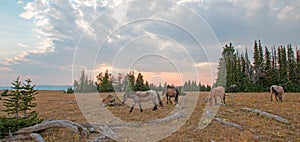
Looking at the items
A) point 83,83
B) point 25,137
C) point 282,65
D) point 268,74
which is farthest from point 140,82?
point 282,65

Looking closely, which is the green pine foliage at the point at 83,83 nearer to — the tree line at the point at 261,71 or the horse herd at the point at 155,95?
the horse herd at the point at 155,95

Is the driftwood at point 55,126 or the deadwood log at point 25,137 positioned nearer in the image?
the deadwood log at point 25,137

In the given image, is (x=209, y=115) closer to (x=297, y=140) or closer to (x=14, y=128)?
(x=297, y=140)

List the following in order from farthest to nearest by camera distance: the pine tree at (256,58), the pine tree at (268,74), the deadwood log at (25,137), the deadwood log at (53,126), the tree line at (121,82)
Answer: the pine tree at (256,58), the pine tree at (268,74), the tree line at (121,82), the deadwood log at (53,126), the deadwood log at (25,137)

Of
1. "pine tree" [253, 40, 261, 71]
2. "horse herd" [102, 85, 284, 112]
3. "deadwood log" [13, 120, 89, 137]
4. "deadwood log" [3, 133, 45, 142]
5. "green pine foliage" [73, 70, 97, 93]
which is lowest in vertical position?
"deadwood log" [3, 133, 45, 142]

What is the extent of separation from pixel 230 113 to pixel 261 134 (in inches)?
176

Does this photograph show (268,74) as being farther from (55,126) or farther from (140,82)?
(55,126)

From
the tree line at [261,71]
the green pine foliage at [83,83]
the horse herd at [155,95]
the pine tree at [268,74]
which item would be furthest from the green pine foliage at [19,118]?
the pine tree at [268,74]

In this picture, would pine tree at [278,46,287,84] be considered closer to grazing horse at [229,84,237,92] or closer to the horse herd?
grazing horse at [229,84,237,92]

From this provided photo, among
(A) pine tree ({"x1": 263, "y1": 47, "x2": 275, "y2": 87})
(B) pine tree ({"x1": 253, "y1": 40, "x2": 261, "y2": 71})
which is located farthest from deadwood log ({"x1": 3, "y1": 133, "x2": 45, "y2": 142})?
(B) pine tree ({"x1": 253, "y1": 40, "x2": 261, "y2": 71})

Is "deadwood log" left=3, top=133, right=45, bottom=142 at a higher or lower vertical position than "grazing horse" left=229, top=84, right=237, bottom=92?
lower

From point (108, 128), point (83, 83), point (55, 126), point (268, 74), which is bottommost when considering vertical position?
point (108, 128)

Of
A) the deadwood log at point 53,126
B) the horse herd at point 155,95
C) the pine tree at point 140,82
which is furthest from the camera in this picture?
the pine tree at point 140,82

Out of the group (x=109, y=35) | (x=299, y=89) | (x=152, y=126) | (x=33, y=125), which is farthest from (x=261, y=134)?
(x=299, y=89)
